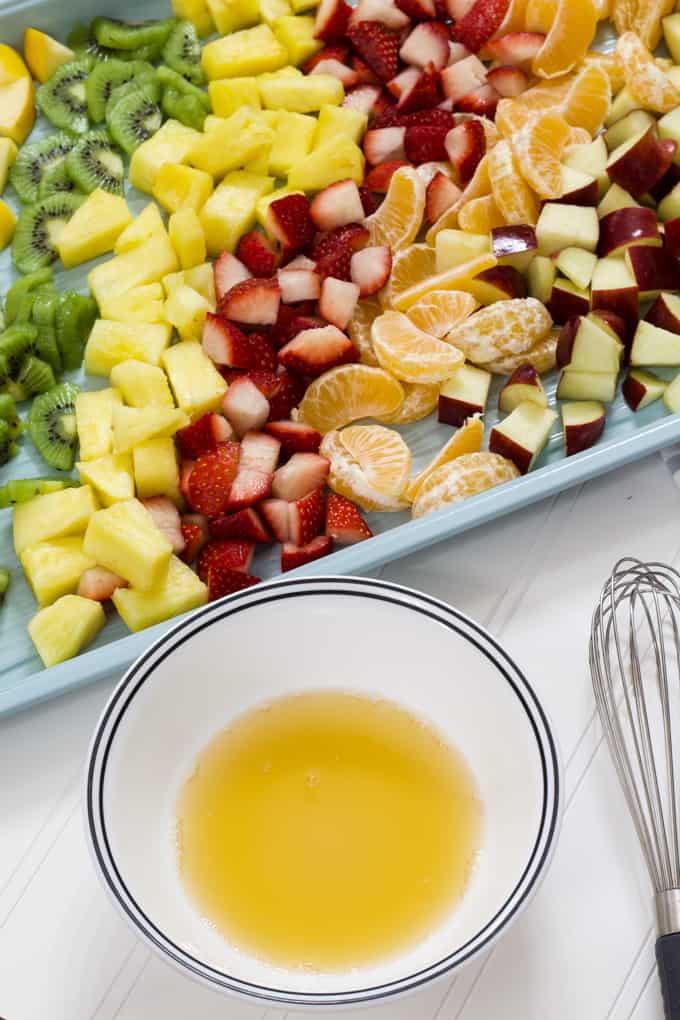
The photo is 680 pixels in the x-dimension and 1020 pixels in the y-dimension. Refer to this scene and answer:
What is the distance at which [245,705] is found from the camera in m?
1.57

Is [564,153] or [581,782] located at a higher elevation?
[564,153]

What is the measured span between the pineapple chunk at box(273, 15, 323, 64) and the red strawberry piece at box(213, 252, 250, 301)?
56 cm

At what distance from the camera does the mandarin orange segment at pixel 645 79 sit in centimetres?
210

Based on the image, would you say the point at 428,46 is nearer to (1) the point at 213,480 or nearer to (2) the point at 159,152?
(2) the point at 159,152

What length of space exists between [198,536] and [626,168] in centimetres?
100

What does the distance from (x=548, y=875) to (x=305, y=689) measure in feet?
1.33

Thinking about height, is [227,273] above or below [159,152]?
below

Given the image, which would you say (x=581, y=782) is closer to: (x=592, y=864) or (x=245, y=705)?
(x=592, y=864)

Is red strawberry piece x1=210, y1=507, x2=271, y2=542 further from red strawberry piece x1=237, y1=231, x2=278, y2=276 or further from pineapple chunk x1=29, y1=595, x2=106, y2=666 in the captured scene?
red strawberry piece x1=237, y1=231, x2=278, y2=276

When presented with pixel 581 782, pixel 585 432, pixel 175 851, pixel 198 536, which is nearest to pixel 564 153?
pixel 585 432

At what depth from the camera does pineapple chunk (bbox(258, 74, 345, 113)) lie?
224 cm

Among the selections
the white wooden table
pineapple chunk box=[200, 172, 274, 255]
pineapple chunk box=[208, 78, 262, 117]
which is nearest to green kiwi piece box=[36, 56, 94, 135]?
pineapple chunk box=[208, 78, 262, 117]

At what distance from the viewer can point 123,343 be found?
1.96 meters

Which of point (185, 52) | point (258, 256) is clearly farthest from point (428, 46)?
point (258, 256)
